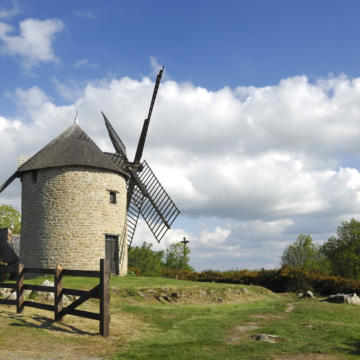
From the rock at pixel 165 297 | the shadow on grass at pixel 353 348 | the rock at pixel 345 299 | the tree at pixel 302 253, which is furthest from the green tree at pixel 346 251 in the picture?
the shadow on grass at pixel 353 348

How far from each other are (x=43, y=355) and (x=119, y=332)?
289 centimetres

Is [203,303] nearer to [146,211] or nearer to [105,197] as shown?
[105,197]

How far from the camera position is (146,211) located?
29.4 metres

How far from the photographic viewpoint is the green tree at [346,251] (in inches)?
1715

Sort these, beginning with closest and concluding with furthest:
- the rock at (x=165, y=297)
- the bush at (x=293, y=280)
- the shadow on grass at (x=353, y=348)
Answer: the shadow on grass at (x=353, y=348) → the rock at (x=165, y=297) → the bush at (x=293, y=280)

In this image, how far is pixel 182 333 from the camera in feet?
37.6

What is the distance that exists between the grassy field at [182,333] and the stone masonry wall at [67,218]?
6552mm

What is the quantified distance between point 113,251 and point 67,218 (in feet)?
12.5

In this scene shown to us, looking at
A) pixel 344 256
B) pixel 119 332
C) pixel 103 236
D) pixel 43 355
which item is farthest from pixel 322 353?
pixel 344 256

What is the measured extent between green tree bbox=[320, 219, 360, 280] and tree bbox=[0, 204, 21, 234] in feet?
124

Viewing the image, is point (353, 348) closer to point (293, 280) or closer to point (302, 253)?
point (293, 280)

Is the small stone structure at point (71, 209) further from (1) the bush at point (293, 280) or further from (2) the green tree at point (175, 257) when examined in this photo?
(2) the green tree at point (175, 257)

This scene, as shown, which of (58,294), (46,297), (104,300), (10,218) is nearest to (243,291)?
(46,297)

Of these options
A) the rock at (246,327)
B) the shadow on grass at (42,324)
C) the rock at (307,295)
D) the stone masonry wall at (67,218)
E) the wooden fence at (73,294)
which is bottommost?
the rock at (307,295)
